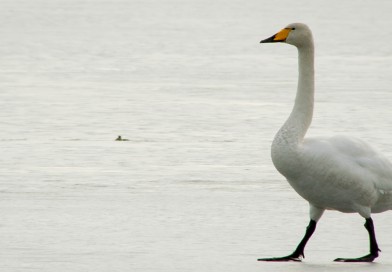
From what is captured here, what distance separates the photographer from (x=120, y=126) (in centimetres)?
1331

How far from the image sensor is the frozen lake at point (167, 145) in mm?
7238

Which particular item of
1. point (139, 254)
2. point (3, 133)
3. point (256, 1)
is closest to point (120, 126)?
point (3, 133)

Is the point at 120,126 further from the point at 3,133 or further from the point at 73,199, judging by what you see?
the point at 73,199

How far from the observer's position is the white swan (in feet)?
22.0

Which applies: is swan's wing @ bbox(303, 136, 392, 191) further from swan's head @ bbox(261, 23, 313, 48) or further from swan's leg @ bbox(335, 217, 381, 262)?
swan's head @ bbox(261, 23, 313, 48)

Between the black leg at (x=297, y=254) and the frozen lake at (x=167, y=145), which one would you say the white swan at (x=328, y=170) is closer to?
the black leg at (x=297, y=254)

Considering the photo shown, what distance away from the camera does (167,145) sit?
38.7ft

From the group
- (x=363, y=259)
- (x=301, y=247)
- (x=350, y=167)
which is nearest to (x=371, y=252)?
(x=363, y=259)

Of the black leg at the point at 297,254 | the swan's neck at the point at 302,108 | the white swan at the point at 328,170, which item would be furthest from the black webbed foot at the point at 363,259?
the swan's neck at the point at 302,108

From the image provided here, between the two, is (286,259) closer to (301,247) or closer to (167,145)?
(301,247)

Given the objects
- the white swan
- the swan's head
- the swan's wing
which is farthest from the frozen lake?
the swan's head

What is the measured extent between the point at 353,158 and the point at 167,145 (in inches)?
198

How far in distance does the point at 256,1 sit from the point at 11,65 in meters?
29.1

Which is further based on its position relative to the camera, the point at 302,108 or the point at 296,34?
the point at 296,34
